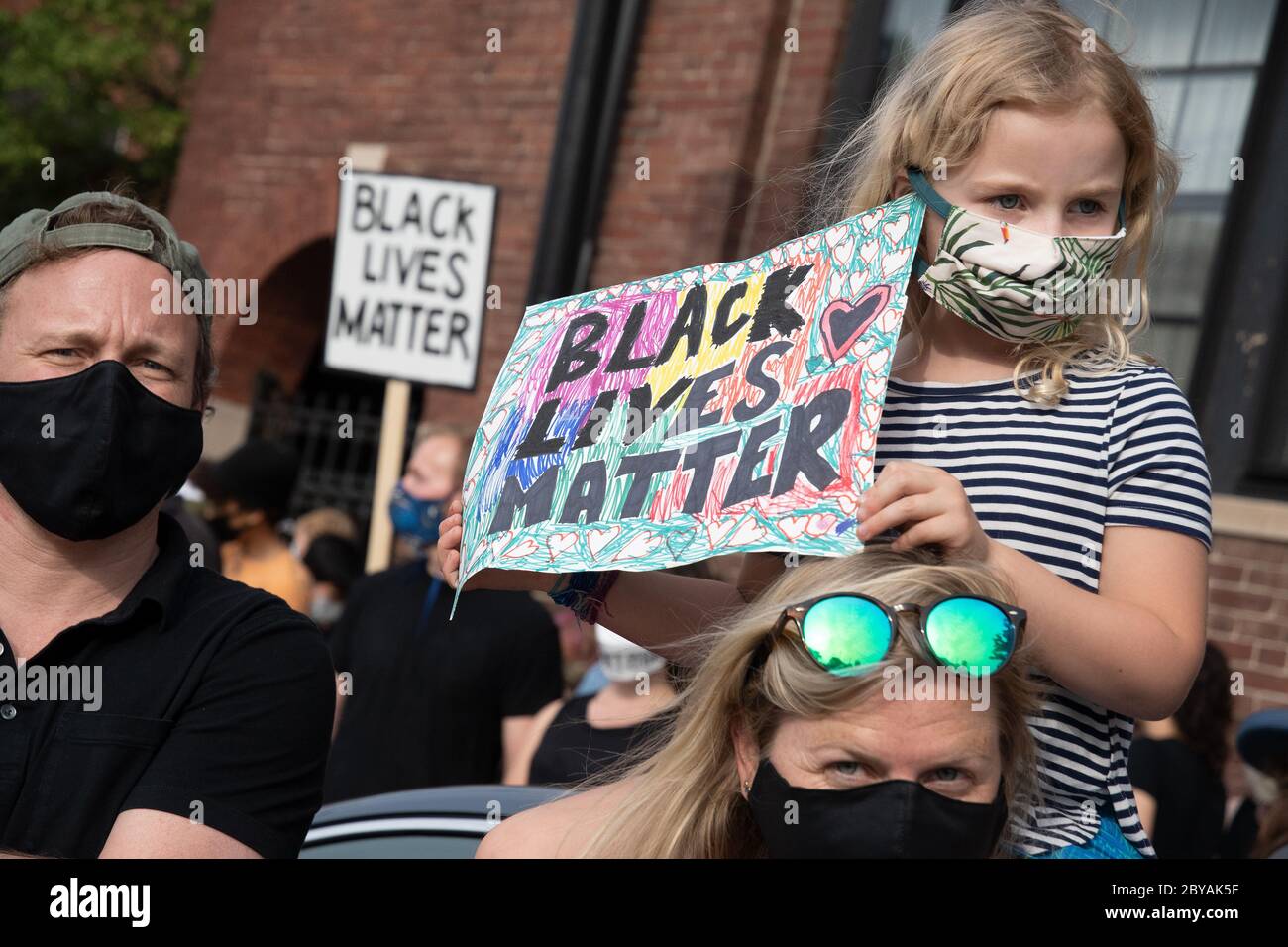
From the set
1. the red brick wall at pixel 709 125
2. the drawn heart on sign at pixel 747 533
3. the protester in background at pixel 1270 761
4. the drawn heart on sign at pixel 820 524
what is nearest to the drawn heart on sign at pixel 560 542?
the drawn heart on sign at pixel 747 533

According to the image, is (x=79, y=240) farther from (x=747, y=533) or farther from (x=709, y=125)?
(x=709, y=125)

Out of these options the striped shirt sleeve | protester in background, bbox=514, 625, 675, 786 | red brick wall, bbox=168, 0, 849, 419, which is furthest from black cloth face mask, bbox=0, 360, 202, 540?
red brick wall, bbox=168, 0, 849, 419

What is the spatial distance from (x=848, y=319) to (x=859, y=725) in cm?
54

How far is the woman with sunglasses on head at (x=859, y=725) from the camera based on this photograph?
1.84 m

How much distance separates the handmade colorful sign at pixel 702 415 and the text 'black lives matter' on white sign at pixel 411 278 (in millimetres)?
3806

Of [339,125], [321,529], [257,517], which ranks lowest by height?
[321,529]

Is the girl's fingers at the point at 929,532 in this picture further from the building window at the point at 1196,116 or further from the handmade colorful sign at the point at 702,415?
the building window at the point at 1196,116

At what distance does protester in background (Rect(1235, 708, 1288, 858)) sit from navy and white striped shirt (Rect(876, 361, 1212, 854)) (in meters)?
2.21

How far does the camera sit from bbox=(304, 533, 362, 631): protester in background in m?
8.10

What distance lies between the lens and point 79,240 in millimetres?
2373

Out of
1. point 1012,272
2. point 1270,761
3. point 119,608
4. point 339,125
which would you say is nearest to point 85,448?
point 119,608

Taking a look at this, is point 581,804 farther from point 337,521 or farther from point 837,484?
point 337,521
